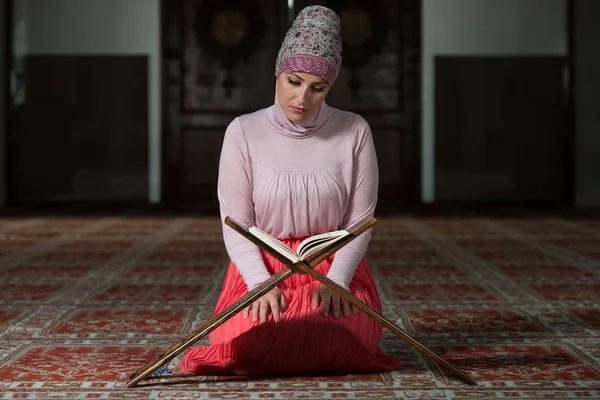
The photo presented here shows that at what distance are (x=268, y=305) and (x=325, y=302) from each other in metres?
0.16

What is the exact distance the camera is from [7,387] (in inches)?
107

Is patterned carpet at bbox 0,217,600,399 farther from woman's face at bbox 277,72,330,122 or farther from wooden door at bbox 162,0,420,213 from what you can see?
wooden door at bbox 162,0,420,213

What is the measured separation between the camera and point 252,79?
37.2ft

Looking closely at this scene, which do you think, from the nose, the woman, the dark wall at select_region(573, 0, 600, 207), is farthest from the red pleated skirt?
the dark wall at select_region(573, 0, 600, 207)

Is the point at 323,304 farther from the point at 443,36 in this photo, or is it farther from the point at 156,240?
the point at 443,36

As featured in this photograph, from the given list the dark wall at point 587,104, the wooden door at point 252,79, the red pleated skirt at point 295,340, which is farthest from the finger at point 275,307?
the dark wall at point 587,104

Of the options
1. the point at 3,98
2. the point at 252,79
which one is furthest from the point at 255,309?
the point at 3,98

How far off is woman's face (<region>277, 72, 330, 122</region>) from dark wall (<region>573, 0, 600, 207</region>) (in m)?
9.30

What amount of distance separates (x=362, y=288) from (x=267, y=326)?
306mm

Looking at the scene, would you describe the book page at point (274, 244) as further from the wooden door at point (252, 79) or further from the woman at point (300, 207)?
the wooden door at point (252, 79)

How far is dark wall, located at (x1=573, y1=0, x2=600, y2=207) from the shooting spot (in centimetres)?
1135

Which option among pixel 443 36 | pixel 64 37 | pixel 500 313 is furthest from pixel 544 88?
pixel 500 313

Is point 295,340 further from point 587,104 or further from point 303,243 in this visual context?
point 587,104

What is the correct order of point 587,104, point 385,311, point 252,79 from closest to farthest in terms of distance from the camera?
point 385,311
point 252,79
point 587,104
